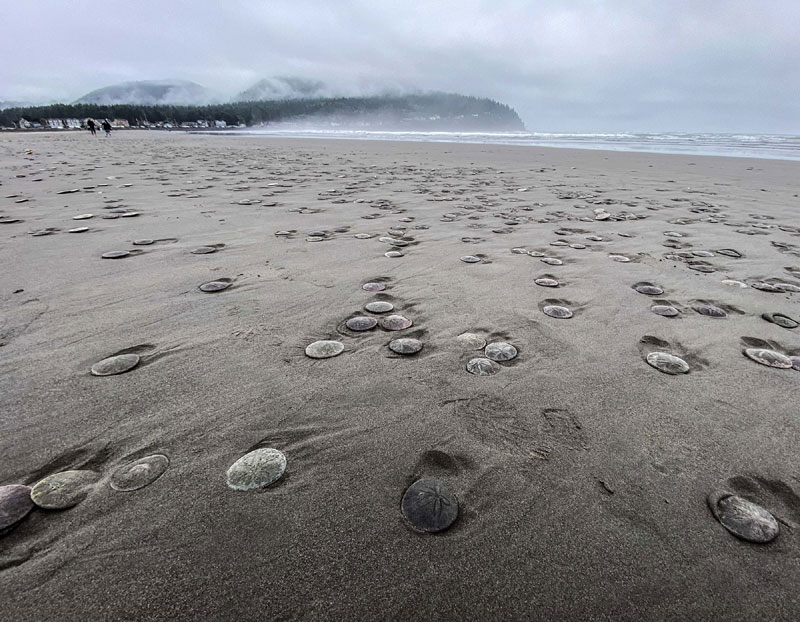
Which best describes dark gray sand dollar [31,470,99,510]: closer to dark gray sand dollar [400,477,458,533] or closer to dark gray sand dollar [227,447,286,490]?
dark gray sand dollar [227,447,286,490]

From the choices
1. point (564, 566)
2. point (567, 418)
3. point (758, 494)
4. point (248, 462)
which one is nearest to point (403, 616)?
point (564, 566)

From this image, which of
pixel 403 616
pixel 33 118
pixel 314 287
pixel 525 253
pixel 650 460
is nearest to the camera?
pixel 403 616

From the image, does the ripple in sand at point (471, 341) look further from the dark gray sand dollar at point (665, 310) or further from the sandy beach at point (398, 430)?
the dark gray sand dollar at point (665, 310)

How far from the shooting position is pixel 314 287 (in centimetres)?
280

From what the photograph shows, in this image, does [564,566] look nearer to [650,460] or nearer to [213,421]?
[650,460]

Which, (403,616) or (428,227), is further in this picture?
(428,227)

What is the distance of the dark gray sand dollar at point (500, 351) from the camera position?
6.48 ft

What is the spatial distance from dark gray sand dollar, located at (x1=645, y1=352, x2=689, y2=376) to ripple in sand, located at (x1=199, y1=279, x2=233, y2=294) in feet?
8.62

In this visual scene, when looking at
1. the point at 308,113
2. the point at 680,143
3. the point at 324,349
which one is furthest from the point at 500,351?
the point at 308,113

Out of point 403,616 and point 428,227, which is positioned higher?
point 428,227

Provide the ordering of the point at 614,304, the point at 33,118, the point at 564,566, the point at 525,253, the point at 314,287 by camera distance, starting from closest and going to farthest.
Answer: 1. the point at 564,566
2. the point at 614,304
3. the point at 314,287
4. the point at 525,253
5. the point at 33,118

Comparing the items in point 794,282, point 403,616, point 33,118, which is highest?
point 33,118

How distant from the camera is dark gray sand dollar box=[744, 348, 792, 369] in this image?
6.35 ft

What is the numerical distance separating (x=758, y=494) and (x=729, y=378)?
2.48 ft
